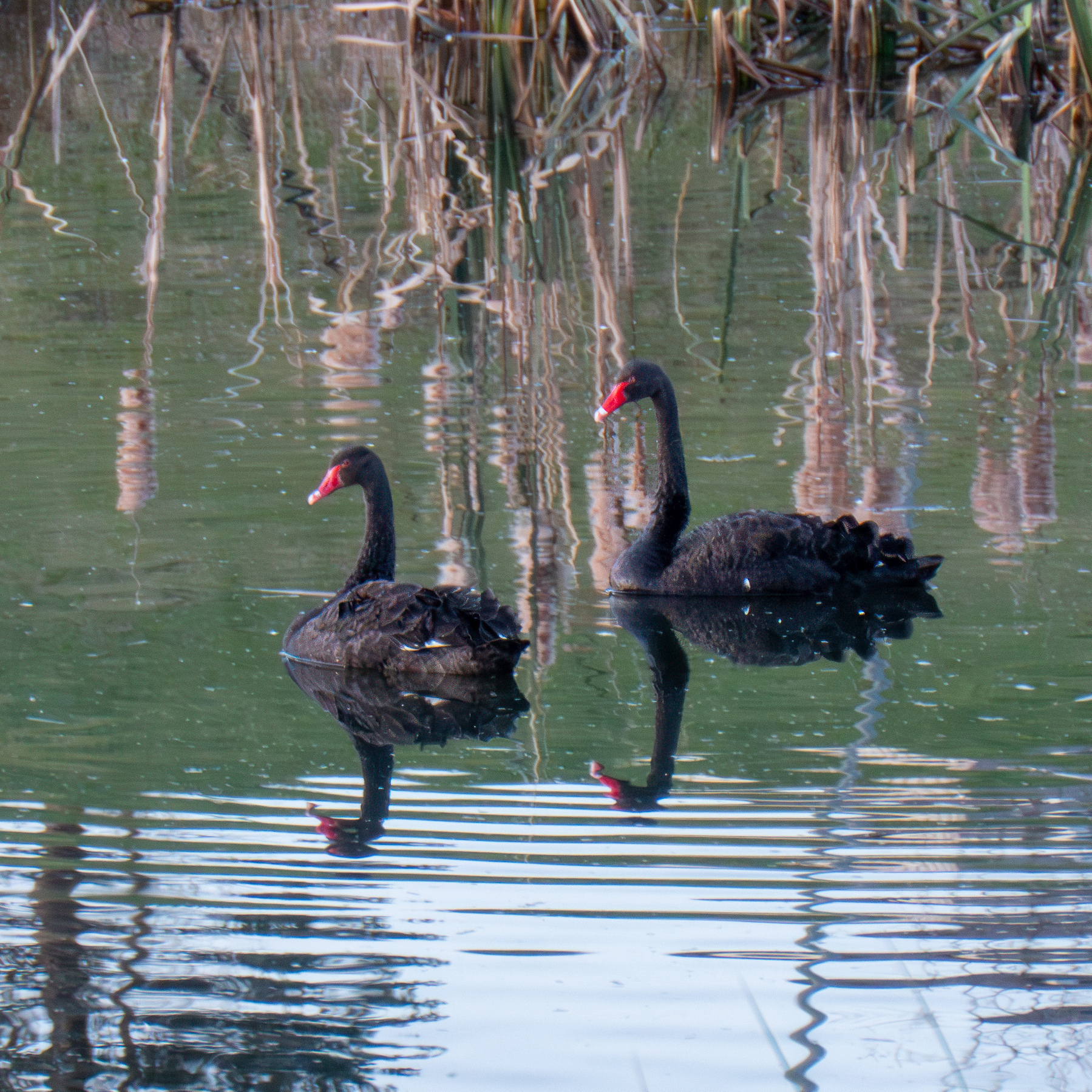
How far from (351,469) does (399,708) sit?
3.18 ft

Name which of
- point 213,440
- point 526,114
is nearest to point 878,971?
point 213,440

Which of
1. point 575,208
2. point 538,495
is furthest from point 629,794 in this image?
point 575,208

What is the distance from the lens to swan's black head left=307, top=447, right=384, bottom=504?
18.0 ft

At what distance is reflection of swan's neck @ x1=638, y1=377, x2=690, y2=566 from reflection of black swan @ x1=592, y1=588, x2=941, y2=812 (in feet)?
0.77

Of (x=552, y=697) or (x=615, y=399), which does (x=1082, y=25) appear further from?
(x=552, y=697)

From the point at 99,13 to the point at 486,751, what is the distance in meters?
18.7

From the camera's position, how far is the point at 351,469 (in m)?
5.52

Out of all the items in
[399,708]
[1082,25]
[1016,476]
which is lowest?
[399,708]

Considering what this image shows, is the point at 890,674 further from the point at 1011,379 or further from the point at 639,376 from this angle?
the point at 1011,379

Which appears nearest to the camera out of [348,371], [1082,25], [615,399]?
[615,399]

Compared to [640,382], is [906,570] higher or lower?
lower

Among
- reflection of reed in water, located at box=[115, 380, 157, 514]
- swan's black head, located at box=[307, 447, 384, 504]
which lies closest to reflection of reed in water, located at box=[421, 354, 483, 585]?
swan's black head, located at box=[307, 447, 384, 504]

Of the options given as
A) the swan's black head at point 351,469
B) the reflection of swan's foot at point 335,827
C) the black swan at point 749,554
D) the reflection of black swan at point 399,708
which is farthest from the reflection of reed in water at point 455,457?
the reflection of swan's foot at point 335,827

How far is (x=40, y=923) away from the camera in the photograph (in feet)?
11.2
